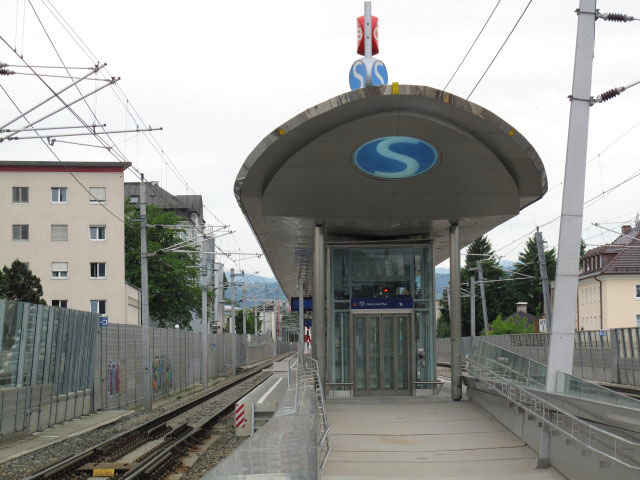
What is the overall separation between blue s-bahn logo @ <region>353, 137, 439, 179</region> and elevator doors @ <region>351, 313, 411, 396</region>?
4953 mm

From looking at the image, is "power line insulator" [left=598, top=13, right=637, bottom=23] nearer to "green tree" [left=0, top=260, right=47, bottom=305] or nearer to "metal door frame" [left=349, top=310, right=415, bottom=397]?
"metal door frame" [left=349, top=310, right=415, bottom=397]

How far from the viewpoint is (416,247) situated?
2236cm

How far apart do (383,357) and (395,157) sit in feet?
20.5

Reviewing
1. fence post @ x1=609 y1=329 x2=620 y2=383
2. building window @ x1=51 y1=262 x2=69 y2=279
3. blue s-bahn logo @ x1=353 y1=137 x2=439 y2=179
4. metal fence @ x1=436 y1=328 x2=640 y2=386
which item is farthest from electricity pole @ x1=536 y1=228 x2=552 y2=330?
building window @ x1=51 y1=262 x2=69 y2=279

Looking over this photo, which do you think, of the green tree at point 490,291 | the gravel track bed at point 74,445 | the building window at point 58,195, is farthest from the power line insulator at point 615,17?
the green tree at point 490,291

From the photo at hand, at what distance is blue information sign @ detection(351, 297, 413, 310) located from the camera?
21844 millimetres

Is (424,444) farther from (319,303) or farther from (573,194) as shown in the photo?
(319,303)

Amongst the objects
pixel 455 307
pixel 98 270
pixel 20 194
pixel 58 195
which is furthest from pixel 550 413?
pixel 20 194

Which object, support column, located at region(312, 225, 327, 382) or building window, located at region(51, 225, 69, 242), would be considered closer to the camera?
support column, located at region(312, 225, 327, 382)

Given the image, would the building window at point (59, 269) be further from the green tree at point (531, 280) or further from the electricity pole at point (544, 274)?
the green tree at point (531, 280)

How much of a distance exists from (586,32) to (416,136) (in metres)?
4.64

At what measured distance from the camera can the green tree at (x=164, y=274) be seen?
69.3 meters

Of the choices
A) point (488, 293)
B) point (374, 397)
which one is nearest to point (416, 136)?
point (374, 397)

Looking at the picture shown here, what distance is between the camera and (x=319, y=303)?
21422 mm
